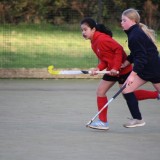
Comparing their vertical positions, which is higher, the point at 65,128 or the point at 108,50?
the point at 108,50

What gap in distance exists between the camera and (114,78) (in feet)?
29.8

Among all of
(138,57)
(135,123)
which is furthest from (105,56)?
(135,123)

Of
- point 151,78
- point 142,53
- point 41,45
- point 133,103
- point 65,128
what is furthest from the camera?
point 41,45

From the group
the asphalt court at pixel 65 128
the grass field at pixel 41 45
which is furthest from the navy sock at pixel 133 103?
the grass field at pixel 41 45

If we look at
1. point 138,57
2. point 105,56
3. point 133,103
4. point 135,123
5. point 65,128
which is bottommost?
point 65,128

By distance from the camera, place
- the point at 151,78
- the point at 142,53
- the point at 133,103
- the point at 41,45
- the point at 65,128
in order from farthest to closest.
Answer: the point at 41,45, the point at 65,128, the point at 133,103, the point at 151,78, the point at 142,53

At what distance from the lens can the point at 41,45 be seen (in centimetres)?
1510

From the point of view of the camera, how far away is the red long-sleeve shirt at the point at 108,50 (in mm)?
8872

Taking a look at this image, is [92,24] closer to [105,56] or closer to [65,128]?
[105,56]

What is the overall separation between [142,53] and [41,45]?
A: 6.77m

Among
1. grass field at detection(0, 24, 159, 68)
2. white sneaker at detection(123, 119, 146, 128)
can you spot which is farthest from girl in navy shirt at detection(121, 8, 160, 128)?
grass field at detection(0, 24, 159, 68)

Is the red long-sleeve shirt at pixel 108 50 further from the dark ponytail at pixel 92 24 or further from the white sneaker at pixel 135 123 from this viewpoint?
the white sneaker at pixel 135 123

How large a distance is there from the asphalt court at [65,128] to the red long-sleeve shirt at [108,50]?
2.72ft

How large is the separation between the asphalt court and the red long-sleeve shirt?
2.72 feet
